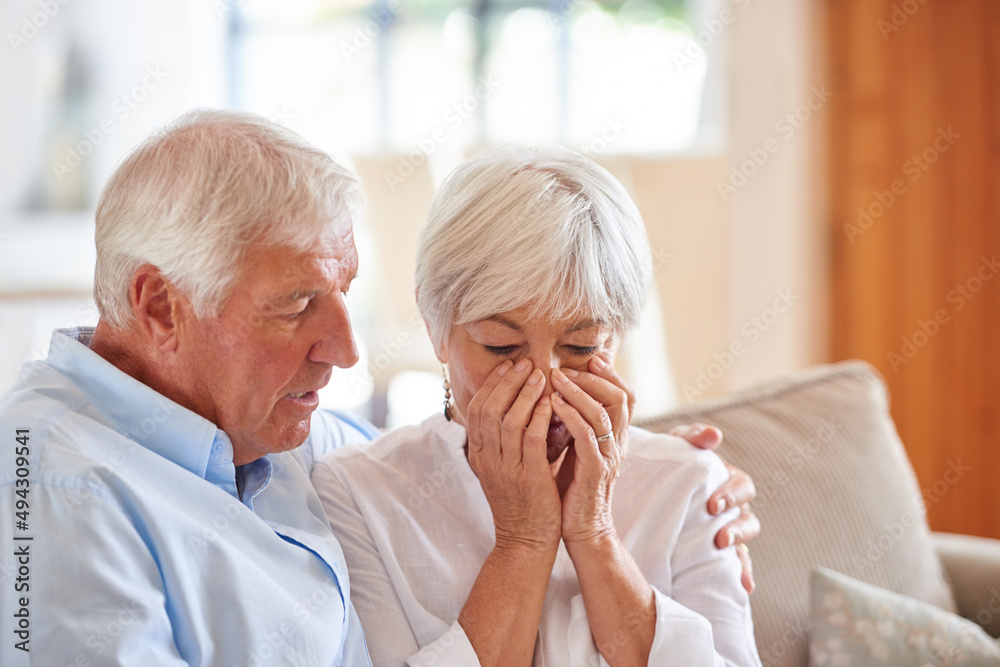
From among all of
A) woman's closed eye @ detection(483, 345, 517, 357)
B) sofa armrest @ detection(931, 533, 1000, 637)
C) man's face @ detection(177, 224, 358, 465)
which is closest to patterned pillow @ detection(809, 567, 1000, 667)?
sofa armrest @ detection(931, 533, 1000, 637)

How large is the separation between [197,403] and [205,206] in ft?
0.86

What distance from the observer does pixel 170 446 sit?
1.13 m

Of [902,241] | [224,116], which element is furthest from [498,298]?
[902,241]

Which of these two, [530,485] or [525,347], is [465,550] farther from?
[525,347]

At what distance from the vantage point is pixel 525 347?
135 centimetres

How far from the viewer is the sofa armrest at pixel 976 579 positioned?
196 centimetres

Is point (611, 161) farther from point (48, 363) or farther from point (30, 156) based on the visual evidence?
point (48, 363)

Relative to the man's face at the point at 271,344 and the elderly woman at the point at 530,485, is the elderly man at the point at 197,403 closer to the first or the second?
the man's face at the point at 271,344

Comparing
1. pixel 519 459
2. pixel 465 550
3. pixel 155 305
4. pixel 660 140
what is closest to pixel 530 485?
pixel 519 459

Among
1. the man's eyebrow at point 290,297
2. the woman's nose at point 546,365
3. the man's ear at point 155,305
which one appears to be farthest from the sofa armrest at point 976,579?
the man's ear at point 155,305

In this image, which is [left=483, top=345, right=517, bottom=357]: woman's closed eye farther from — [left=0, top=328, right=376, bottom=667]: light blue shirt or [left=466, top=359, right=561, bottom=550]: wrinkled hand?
[left=0, top=328, right=376, bottom=667]: light blue shirt

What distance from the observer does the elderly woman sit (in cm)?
129

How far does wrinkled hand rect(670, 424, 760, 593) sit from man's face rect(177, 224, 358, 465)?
0.65 m

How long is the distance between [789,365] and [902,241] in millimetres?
757
